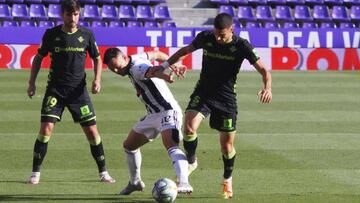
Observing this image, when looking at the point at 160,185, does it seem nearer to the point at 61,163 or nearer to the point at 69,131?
the point at 61,163

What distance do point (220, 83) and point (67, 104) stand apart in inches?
78.2

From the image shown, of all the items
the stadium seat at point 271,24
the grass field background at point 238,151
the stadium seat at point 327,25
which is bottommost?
the stadium seat at point 327,25

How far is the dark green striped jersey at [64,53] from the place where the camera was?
10.1 meters

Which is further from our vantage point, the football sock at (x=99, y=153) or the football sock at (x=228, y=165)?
the football sock at (x=99, y=153)

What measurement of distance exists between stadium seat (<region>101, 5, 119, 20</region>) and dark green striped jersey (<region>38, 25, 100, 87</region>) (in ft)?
67.0

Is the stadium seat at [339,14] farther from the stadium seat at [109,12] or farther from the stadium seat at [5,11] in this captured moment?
the stadium seat at [5,11]

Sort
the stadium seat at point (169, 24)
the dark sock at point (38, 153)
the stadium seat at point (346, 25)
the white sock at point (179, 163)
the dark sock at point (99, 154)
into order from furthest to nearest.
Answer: the stadium seat at point (346, 25) → the stadium seat at point (169, 24) → the dark sock at point (99, 154) → the dark sock at point (38, 153) → the white sock at point (179, 163)

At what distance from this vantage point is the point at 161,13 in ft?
102

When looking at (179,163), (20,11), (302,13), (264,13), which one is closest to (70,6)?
(179,163)

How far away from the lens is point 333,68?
2658cm

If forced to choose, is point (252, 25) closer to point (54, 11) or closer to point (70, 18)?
point (54, 11)

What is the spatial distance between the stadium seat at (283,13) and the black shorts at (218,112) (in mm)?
22829

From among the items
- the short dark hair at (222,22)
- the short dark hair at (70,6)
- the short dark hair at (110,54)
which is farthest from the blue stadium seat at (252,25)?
the short dark hair at (222,22)

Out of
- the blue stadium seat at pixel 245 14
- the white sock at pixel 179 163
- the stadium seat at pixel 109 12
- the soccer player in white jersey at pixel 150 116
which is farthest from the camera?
the blue stadium seat at pixel 245 14
